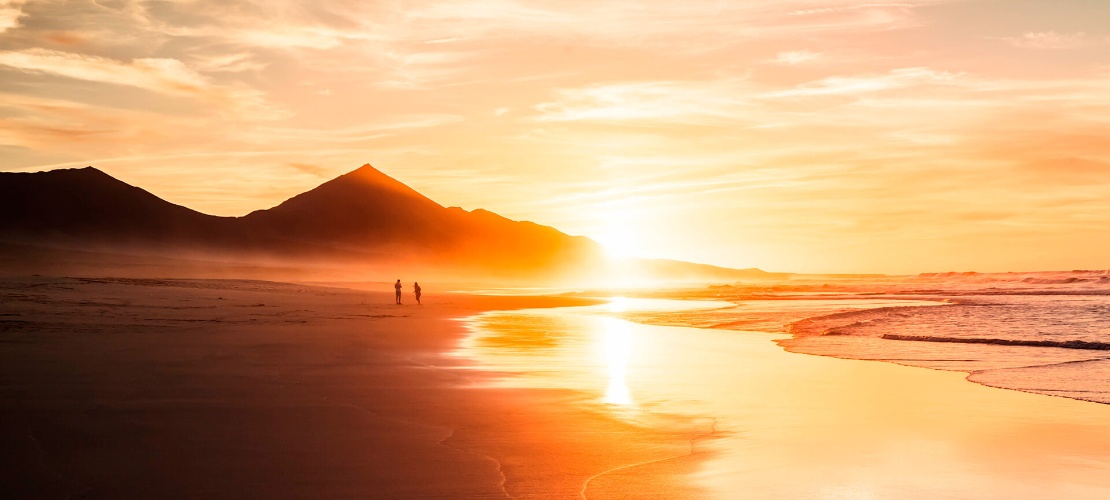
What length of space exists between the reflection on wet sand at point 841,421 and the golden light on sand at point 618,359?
5cm

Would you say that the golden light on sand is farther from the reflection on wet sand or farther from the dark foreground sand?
the dark foreground sand

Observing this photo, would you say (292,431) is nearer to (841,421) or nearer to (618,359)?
(841,421)

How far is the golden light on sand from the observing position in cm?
1279

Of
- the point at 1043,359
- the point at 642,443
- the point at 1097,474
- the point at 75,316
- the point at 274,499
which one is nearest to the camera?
the point at 274,499

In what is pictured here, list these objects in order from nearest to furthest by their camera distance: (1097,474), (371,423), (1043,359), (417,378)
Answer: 1. (1097,474)
2. (371,423)
3. (417,378)
4. (1043,359)

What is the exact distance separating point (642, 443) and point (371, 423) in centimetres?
328

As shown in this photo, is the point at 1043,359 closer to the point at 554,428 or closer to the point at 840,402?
the point at 840,402

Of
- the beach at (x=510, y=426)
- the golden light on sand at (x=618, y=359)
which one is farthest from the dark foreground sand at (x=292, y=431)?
the golden light on sand at (x=618, y=359)

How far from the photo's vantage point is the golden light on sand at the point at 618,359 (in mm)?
12789

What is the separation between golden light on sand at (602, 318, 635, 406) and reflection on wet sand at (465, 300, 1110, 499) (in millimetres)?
49

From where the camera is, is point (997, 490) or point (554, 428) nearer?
point (997, 490)

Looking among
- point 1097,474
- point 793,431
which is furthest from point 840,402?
point 1097,474

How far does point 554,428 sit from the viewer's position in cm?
998

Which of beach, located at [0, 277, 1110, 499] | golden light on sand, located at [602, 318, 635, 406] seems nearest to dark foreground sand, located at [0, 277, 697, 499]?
beach, located at [0, 277, 1110, 499]
